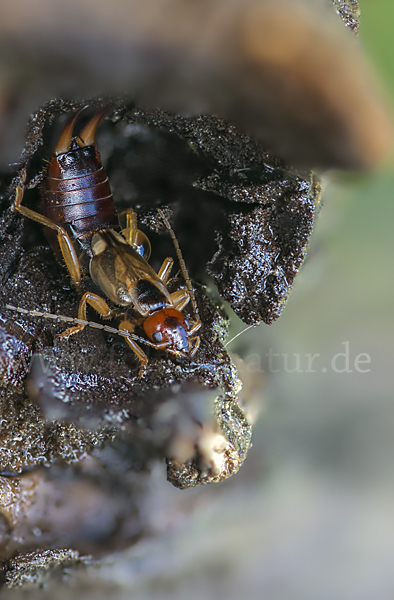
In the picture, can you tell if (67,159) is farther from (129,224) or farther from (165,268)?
(165,268)

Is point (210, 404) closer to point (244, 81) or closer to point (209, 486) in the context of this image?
point (209, 486)

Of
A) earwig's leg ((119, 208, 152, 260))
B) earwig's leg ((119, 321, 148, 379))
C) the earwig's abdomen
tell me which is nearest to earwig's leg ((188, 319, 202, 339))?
earwig's leg ((119, 321, 148, 379))

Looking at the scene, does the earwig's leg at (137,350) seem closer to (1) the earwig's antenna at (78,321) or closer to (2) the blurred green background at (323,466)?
(1) the earwig's antenna at (78,321)

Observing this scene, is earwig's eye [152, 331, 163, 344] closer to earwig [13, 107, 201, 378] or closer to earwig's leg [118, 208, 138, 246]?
earwig [13, 107, 201, 378]

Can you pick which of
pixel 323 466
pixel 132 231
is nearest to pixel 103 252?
pixel 132 231

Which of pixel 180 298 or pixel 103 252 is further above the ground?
pixel 103 252

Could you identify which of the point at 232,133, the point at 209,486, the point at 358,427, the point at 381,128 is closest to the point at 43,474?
the point at 209,486

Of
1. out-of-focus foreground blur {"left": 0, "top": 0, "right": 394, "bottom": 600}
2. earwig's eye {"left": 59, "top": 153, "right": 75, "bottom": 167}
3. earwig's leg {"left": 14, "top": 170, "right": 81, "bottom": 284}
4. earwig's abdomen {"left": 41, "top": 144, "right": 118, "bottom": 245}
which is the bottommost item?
out-of-focus foreground blur {"left": 0, "top": 0, "right": 394, "bottom": 600}
